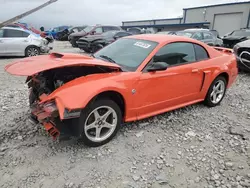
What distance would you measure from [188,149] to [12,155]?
2394mm

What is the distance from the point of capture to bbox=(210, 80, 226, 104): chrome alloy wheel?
4.47 m

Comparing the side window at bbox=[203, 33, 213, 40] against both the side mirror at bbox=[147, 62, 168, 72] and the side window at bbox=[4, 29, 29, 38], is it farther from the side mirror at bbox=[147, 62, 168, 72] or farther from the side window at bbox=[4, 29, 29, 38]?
the side mirror at bbox=[147, 62, 168, 72]

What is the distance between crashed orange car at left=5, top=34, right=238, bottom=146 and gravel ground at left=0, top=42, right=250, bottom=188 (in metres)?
0.29

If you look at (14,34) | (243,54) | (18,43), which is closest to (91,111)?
(243,54)

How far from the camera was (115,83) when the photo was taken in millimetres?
2867

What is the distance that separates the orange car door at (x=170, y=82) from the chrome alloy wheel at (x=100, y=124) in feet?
1.48

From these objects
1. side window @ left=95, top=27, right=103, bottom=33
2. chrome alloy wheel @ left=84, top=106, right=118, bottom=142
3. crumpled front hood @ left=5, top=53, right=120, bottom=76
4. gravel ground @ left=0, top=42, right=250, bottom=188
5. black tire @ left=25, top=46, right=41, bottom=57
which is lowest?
gravel ground @ left=0, top=42, right=250, bottom=188

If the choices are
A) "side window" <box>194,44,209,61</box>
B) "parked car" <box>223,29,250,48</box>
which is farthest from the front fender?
"parked car" <box>223,29,250,48</box>

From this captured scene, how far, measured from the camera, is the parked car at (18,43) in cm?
971

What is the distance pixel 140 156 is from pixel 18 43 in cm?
935

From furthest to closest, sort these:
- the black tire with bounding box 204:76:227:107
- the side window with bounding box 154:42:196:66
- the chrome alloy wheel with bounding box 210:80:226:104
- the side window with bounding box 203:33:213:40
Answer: the side window with bounding box 203:33:213:40, the chrome alloy wheel with bounding box 210:80:226:104, the black tire with bounding box 204:76:227:107, the side window with bounding box 154:42:196:66

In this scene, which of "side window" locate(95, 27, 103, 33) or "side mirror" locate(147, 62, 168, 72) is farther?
"side window" locate(95, 27, 103, 33)

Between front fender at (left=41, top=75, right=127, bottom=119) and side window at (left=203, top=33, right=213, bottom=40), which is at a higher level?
side window at (left=203, top=33, right=213, bottom=40)

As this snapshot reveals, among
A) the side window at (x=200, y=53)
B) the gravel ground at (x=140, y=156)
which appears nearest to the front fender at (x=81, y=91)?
the gravel ground at (x=140, y=156)
